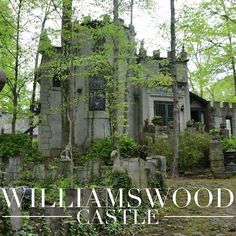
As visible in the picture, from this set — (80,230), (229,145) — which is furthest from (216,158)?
(80,230)

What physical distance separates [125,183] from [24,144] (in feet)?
32.2

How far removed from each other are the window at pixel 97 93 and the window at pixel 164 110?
15.2ft

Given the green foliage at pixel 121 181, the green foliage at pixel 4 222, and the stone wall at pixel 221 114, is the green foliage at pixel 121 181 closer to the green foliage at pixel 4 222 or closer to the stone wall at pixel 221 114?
the green foliage at pixel 4 222

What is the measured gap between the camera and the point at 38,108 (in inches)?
906

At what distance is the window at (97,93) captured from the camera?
22047 millimetres

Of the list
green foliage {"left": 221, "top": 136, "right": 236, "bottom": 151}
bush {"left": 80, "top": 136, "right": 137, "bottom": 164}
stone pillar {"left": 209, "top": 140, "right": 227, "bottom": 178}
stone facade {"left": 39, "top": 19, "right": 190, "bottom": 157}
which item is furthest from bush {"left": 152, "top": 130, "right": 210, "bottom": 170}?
stone facade {"left": 39, "top": 19, "right": 190, "bottom": 157}

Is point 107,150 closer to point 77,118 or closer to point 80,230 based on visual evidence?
point 77,118

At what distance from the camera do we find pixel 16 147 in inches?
671

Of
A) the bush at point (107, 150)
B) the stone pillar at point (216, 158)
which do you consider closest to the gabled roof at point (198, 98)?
the stone pillar at point (216, 158)

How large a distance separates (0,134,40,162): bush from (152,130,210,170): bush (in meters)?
5.50

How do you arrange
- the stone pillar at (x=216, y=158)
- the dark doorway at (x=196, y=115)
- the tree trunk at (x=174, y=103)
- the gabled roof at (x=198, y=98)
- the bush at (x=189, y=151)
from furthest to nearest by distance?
the dark doorway at (x=196, y=115) < the gabled roof at (x=198, y=98) < the bush at (x=189, y=151) < the stone pillar at (x=216, y=158) < the tree trunk at (x=174, y=103)

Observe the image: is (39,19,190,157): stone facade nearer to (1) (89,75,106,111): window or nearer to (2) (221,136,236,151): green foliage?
(1) (89,75,106,111): window

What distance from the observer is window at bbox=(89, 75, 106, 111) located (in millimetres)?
22047

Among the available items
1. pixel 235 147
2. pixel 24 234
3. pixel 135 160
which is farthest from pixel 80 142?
pixel 24 234
